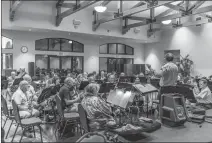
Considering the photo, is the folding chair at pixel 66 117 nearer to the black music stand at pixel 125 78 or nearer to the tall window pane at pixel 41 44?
the black music stand at pixel 125 78

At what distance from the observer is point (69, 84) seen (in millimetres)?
4434

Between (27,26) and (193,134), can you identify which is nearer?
(193,134)

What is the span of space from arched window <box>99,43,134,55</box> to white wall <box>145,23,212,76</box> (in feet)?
5.44

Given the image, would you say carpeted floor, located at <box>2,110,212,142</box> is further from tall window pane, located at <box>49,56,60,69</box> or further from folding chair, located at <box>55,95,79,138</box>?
tall window pane, located at <box>49,56,60,69</box>

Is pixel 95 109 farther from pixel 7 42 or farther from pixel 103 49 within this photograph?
pixel 103 49

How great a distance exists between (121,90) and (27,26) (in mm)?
6483

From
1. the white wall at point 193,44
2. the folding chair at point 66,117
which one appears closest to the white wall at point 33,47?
the white wall at point 193,44

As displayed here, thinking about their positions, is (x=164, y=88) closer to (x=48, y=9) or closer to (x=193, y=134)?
(x=193, y=134)

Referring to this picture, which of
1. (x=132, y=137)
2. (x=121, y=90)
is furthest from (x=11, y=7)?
(x=132, y=137)

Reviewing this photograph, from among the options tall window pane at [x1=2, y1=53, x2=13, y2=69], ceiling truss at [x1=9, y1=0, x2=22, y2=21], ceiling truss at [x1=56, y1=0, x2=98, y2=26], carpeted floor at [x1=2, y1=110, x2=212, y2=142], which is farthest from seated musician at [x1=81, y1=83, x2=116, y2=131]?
tall window pane at [x1=2, y1=53, x2=13, y2=69]

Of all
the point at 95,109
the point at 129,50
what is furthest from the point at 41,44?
the point at 95,109

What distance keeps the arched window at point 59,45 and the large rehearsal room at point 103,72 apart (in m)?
0.05

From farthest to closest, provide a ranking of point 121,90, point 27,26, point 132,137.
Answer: point 27,26 → point 121,90 → point 132,137

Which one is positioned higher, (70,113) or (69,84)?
(69,84)
